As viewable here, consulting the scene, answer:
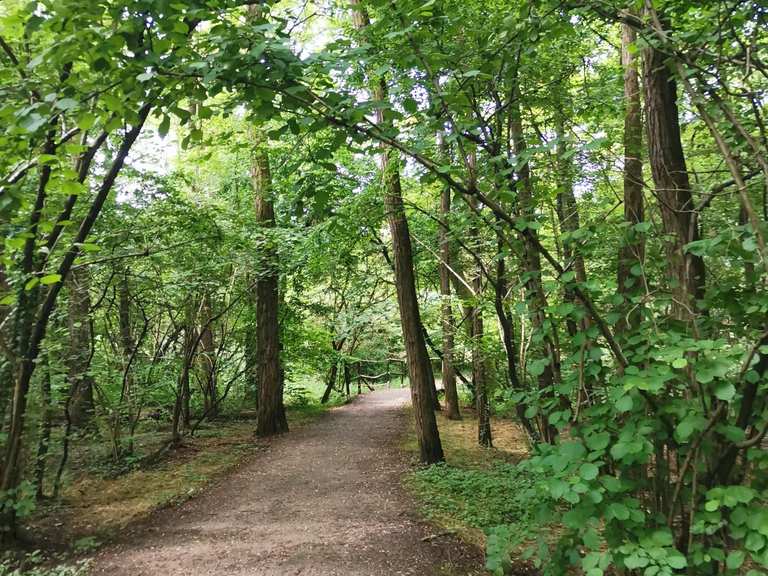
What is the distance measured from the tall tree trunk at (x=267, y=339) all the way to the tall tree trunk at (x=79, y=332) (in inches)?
143

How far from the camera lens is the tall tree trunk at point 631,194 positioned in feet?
8.03

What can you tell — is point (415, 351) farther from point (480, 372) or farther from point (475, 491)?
point (475, 491)

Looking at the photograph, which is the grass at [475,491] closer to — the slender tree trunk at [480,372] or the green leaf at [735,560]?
the slender tree trunk at [480,372]

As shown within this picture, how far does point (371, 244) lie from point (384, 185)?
15.3ft

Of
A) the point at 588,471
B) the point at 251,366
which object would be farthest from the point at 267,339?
the point at 588,471

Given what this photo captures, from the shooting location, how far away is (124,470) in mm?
6941

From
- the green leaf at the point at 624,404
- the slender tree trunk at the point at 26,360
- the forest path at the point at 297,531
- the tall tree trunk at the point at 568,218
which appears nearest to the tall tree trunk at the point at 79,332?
the slender tree trunk at the point at 26,360

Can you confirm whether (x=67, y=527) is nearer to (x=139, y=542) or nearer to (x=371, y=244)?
(x=139, y=542)

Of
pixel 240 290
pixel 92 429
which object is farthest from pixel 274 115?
pixel 240 290

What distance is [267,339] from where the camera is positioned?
10.0 m

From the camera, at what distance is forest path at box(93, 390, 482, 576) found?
3.98 m

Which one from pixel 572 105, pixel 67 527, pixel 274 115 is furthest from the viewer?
pixel 67 527

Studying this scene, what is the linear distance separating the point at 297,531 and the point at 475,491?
2.33m

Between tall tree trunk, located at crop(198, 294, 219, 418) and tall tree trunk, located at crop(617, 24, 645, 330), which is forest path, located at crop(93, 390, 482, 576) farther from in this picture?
tall tree trunk, located at crop(617, 24, 645, 330)
